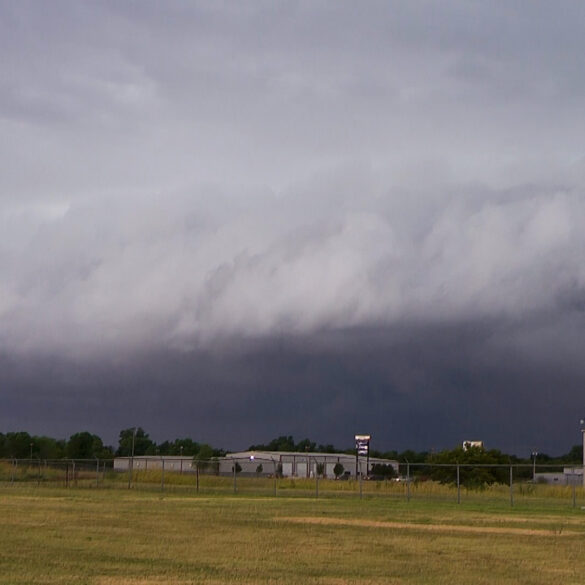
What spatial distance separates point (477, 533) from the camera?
33625 mm

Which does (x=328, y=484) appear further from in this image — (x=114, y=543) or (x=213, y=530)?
(x=114, y=543)

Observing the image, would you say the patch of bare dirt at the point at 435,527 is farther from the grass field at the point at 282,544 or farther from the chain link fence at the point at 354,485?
the chain link fence at the point at 354,485

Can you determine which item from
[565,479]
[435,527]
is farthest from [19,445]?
[435,527]

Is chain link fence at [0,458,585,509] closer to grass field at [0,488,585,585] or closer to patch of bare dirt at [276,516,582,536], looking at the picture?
grass field at [0,488,585,585]

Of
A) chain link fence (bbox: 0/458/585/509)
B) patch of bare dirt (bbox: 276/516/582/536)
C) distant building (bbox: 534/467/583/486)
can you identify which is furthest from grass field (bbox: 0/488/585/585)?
distant building (bbox: 534/467/583/486)

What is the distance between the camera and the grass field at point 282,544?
71.0 feet

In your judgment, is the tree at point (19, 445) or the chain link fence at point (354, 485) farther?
the tree at point (19, 445)

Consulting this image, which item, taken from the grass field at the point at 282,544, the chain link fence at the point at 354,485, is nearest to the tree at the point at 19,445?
the chain link fence at the point at 354,485

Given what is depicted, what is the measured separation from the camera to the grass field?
21.6 meters

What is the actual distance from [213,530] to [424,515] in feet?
42.7

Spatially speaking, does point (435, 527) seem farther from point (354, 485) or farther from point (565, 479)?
point (565, 479)

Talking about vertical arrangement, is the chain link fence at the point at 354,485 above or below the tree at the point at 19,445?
below

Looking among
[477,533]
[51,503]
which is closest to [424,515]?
[477,533]

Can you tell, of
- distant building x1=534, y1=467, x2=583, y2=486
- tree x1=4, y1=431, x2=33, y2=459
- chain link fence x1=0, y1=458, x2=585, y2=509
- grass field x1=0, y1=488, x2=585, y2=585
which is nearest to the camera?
grass field x1=0, y1=488, x2=585, y2=585
